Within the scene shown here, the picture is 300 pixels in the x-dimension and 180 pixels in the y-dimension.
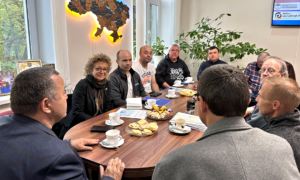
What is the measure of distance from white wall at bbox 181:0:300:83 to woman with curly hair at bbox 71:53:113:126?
398 cm

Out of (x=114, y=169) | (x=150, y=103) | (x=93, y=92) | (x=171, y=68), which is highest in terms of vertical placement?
(x=171, y=68)

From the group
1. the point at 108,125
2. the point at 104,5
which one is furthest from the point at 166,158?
the point at 104,5

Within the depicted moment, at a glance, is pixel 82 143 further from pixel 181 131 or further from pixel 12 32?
pixel 12 32

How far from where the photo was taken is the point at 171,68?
4172 millimetres

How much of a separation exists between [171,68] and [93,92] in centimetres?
222

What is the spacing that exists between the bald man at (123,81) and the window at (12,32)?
1222mm

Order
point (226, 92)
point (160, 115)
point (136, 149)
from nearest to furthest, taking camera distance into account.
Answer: point (226, 92), point (136, 149), point (160, 115)

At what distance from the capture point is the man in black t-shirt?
4.06 metres

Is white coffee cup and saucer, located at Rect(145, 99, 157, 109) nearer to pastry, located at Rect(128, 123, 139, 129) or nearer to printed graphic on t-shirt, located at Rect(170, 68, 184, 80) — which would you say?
pastry, located at Rect(128, 123, 139, 129)

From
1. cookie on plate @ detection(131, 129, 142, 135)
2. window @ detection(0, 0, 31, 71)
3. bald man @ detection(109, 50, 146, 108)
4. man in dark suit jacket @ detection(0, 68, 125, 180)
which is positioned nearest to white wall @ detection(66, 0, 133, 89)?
window @ detection(0, 0, 31, 71)

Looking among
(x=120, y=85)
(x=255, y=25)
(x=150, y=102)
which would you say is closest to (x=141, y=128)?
(x=150, y=102)

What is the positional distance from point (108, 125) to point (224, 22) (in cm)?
472

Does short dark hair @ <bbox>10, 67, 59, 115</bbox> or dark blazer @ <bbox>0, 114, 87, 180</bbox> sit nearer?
dark blazer @ <bbox>0, 114, 87, 180</bbox>

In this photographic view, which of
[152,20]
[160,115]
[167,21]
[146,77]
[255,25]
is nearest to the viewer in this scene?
[160,115]
